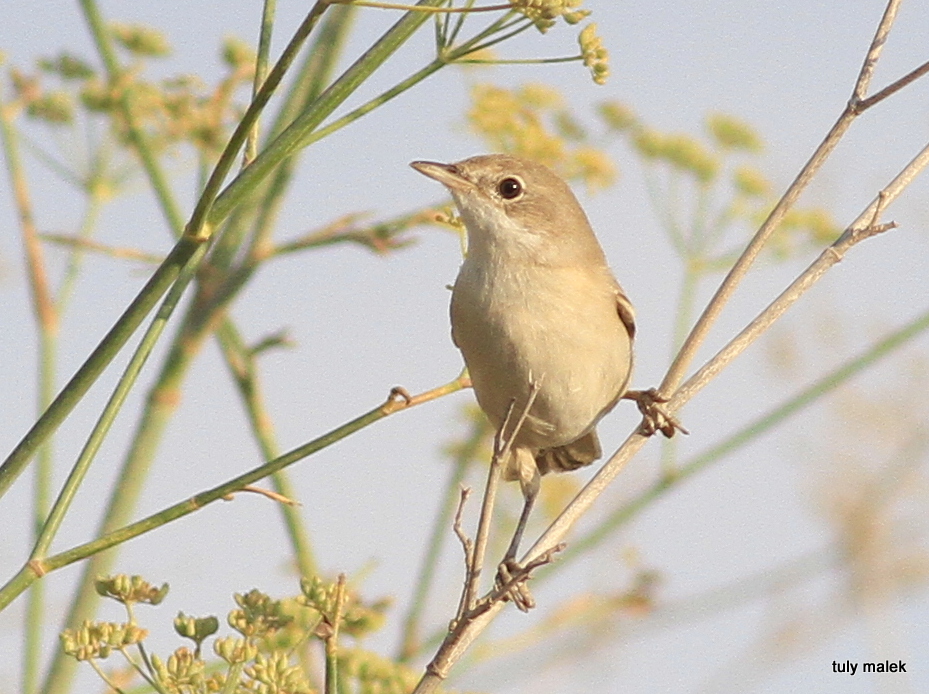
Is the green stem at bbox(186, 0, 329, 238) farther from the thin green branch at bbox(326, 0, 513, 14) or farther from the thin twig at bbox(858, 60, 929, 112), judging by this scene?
the thin twig at bbox(858, 60, 929, 112)

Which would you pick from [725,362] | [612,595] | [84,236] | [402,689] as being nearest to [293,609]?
[402,689]

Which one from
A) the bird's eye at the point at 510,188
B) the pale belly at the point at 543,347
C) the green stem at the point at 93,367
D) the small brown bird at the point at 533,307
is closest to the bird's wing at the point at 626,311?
the small brown bird at the point at 533,307

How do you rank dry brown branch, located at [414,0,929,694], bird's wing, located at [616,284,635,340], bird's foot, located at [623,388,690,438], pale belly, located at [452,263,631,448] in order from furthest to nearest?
1. bird's wing, located at [616,284,635,340]
2. pale belly, located at [452,263,631,448]
3. bird's foot, located at [623,388,690,438]
4. dry brown branch, located at [414,0,929,694]

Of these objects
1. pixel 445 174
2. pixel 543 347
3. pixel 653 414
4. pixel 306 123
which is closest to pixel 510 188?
pixel 445 174

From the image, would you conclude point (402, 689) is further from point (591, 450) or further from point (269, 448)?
point (591, 450)

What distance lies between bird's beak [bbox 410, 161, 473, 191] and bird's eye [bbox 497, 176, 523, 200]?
4.1 inches

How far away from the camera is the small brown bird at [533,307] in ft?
11.8

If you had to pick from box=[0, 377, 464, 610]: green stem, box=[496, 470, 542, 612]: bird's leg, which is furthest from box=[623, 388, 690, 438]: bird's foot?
box=[0, 377, 464, 610]: green stem

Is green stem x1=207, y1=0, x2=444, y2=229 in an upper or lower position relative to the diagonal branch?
lower

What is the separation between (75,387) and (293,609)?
76 centimetres

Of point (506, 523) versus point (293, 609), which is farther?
point (506, 523)

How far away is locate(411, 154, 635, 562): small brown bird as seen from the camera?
3.59 metres

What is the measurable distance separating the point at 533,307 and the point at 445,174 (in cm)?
46

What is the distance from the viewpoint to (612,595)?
4605 mm
